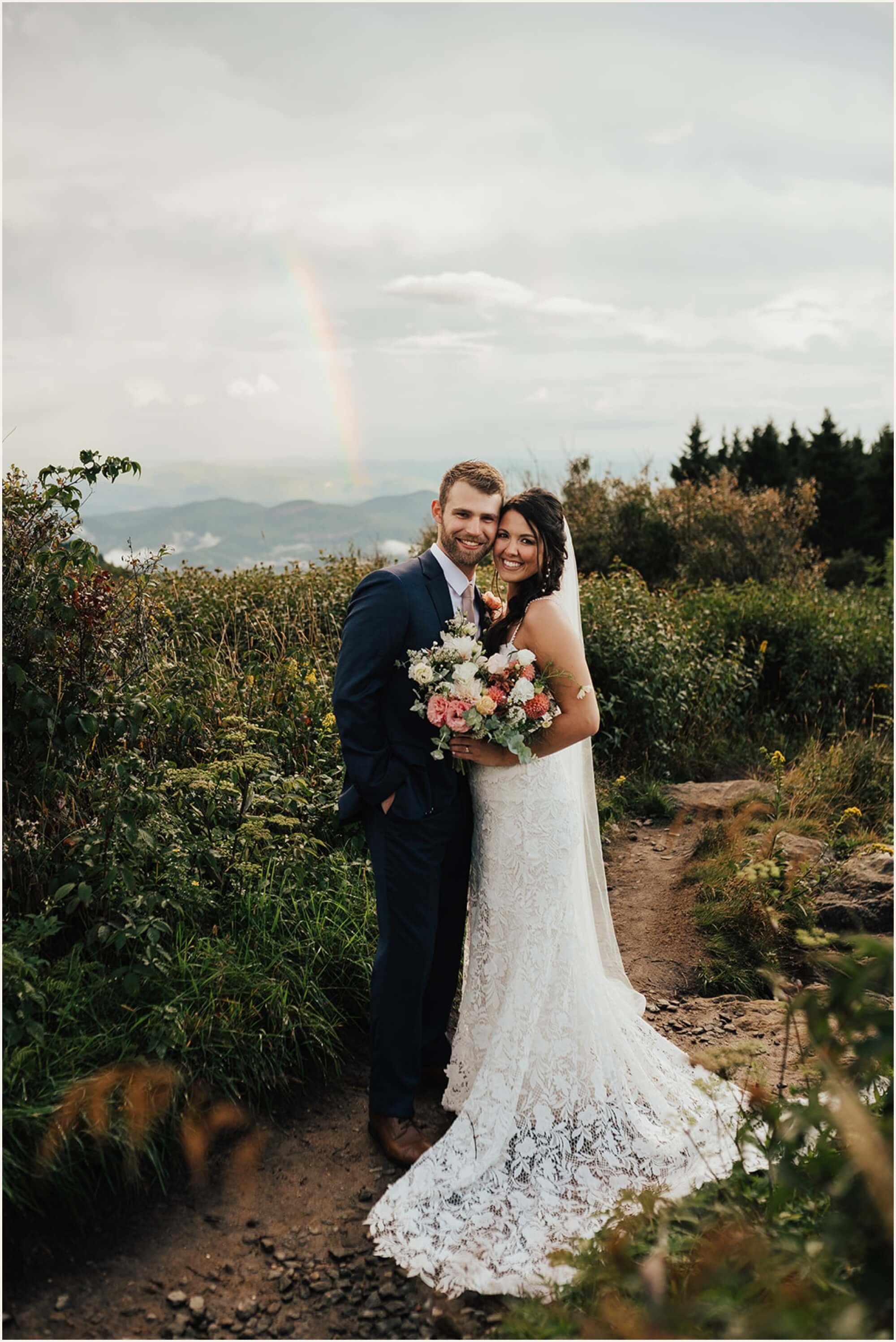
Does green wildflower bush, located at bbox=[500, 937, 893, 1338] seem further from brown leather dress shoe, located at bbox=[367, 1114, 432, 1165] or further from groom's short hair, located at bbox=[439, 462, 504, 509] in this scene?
groom's short hair, located at bbox=[439, 462, 504, 509]

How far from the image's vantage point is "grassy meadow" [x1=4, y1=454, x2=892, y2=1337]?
8.79ft

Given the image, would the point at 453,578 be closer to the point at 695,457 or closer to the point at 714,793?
the point at 714,793

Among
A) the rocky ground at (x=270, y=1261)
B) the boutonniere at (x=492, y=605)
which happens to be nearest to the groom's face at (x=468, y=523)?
the boutonniere at (x=492, y=605)

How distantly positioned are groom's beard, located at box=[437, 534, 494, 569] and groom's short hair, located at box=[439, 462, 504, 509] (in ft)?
0.53

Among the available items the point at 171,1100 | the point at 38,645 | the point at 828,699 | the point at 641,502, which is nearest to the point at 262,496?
the point at 641,502

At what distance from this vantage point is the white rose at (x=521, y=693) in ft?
11.2

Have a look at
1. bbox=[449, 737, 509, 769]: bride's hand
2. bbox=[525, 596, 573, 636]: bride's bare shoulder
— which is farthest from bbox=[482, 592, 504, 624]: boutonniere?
bbox=[449, 737, 509, 769]: bride's hand

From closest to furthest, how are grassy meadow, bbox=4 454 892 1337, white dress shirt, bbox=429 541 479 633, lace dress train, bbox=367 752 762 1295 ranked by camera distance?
grassy meadow, bbox=4 454 892 1337 < lace dress train, bbox=367 752 762 1295 < white dress shirt, bbox=429 541 479 633

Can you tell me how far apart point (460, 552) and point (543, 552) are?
34cm

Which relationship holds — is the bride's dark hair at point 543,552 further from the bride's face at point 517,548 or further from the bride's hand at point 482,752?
the bride's hand at point 482,752

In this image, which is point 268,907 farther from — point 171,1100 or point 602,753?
point 602,753

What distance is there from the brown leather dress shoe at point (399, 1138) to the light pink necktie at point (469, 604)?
6.45 ft

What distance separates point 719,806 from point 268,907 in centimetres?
392

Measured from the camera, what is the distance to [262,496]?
63.5ft
